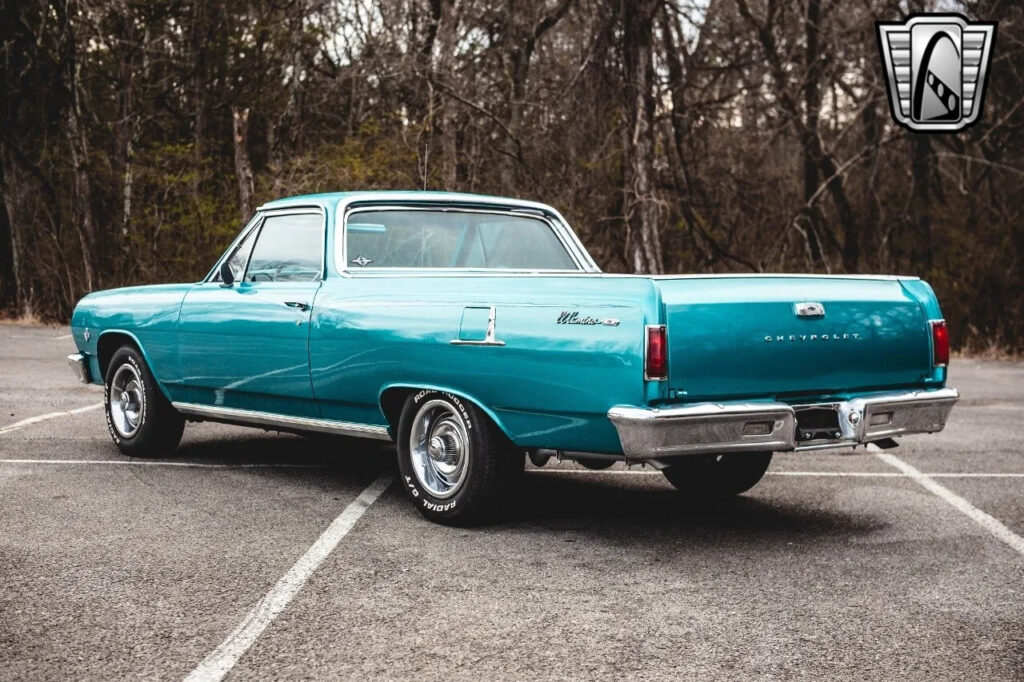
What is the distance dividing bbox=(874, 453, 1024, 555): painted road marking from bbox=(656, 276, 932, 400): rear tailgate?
861mm

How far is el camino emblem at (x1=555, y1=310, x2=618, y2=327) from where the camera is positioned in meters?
5.64

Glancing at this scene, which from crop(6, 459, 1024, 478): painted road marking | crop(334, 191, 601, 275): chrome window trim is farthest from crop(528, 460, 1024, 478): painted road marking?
crop(334, 191, 601, 275): chrome window trim

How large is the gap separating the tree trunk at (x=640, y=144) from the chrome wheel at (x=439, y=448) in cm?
1316

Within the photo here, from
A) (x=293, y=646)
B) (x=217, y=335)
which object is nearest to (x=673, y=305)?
(x=293, y=646)

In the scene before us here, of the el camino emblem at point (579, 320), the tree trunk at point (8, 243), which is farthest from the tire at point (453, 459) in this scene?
the tree trunk at point (8, 243)

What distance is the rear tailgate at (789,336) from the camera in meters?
5.65

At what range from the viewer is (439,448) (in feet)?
21.4

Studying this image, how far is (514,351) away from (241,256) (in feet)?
9.55

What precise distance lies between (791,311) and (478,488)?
1.69 m

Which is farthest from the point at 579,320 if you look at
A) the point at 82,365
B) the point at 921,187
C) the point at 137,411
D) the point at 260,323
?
the point at 921,187

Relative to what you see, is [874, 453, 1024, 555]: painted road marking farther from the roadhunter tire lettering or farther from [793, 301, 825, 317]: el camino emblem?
the roadhunter tire lettering

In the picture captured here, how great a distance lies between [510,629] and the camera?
4.64m

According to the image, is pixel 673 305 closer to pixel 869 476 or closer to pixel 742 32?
pixel 869 476

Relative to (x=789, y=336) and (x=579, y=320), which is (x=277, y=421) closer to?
(x=579, y=320)
